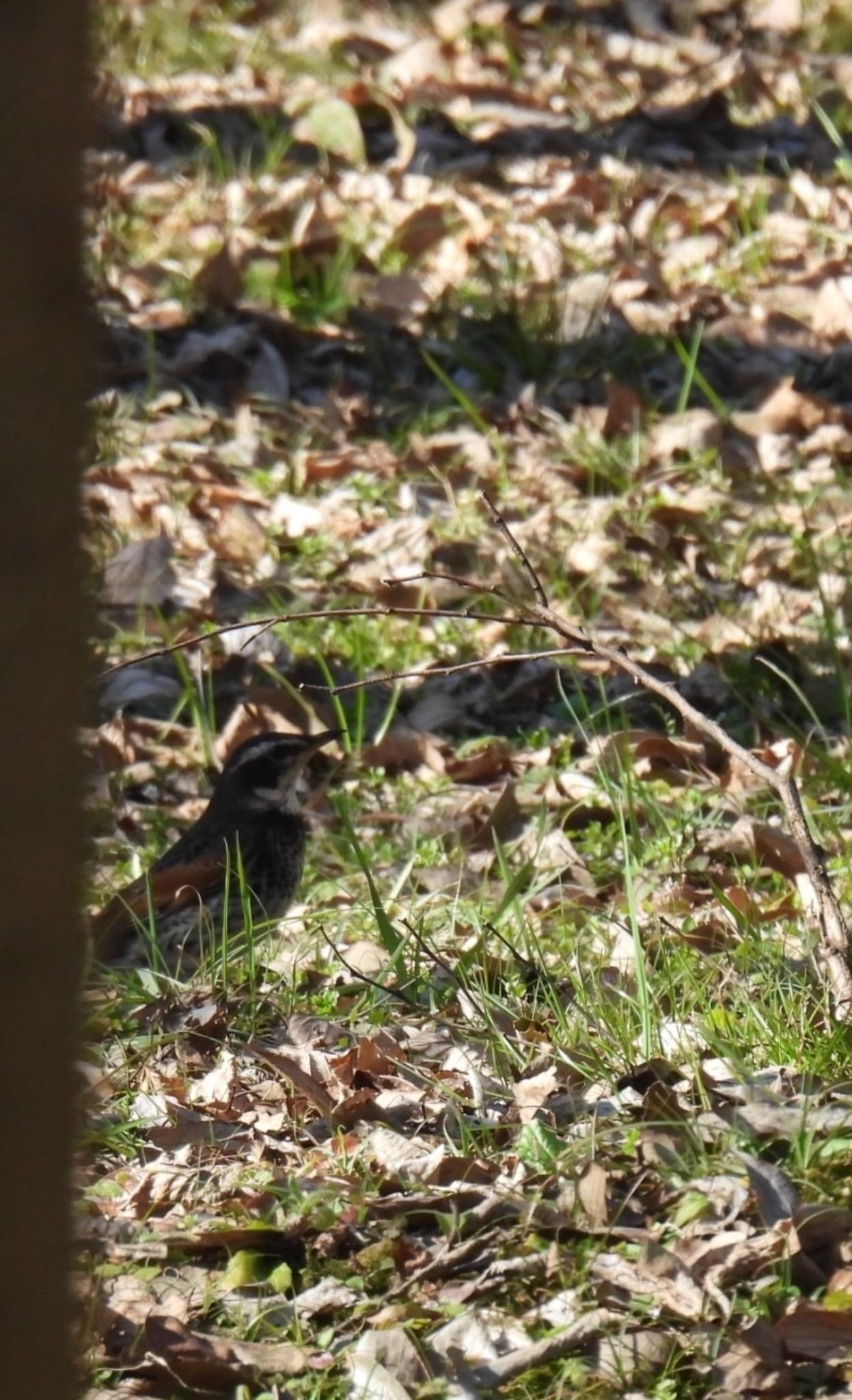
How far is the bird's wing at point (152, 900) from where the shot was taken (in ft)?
17.1

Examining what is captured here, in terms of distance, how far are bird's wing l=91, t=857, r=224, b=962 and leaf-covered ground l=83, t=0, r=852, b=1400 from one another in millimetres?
114

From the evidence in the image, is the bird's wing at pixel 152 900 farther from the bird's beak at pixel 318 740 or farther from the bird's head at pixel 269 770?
the bird's beak at pixel 318 740

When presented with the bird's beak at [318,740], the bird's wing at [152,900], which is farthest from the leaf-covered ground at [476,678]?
the bird's beak at [318,740]

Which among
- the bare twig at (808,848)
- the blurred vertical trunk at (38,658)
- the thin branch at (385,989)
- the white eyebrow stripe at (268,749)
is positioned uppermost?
the blurred vertical trunk at (38,658)

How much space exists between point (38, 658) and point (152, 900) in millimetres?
3649

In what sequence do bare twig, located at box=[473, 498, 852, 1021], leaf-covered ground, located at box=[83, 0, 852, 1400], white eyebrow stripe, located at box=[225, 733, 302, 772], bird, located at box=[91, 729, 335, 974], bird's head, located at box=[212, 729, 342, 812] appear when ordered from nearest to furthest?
1. leaf-covered ground, located at box=[83, 0, 852, 1400]
2. bare twig, located at box=[473, 498, 852, 1021]
3. bird, located at box=[91, 729, 335, 974]
4. bird's head, located at box=[212, 729, 342, 812]
5. white eyebrow stripe, located at box=[225, 733, 302, 772]

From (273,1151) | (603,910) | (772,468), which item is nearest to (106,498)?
(772,468)

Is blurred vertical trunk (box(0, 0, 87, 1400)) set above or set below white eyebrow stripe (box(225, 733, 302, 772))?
above

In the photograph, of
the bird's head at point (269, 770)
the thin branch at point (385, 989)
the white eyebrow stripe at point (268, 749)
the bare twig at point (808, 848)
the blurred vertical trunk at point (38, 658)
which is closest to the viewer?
the blurred vertical trunk at point (38, 658)

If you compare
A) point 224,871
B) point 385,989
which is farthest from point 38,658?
point 224,871

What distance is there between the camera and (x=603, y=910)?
210 inches

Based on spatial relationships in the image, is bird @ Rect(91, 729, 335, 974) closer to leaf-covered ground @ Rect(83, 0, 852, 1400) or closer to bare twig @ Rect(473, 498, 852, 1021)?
leaf-covered ground @ Rect(83, 0, 852, 1400)

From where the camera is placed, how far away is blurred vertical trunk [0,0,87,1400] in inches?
62.1

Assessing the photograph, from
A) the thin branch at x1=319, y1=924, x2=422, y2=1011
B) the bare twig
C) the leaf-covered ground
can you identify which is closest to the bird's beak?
the leaf-covered ground
